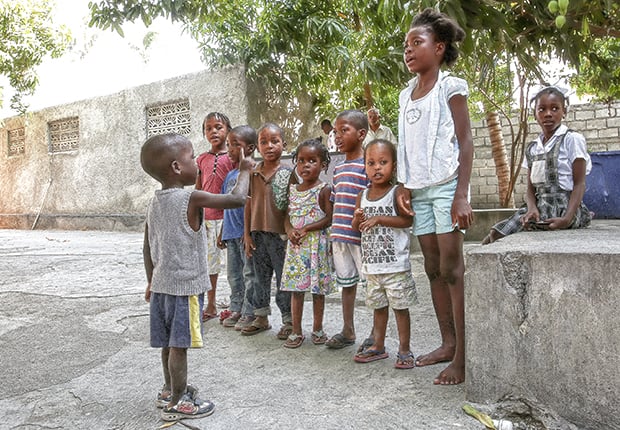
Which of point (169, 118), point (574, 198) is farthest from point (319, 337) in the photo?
point (169, 118)

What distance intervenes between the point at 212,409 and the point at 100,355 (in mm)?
1018

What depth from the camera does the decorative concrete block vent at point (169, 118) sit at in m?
8.79

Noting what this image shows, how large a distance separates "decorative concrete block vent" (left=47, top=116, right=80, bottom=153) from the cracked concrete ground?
7.63 m

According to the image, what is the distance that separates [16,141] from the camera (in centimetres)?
1230

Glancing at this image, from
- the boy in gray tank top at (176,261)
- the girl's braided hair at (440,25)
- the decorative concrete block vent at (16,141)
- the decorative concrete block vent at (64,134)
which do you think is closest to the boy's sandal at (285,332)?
the boy in gray tank top at (176,261)

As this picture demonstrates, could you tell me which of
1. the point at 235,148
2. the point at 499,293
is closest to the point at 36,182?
the point at 235,148

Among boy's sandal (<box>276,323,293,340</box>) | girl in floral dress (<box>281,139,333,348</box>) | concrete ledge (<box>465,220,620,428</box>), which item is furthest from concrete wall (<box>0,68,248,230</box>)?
concrete ledge (<box>465,220,620,428</box>)

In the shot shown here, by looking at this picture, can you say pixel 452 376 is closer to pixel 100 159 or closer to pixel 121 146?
pixel 121 146

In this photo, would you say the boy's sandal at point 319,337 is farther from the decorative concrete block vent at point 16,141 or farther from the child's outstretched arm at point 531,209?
the decorative concrete block vent at point 16,141

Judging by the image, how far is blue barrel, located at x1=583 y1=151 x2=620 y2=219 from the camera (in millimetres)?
4391

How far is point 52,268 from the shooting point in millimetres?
5246

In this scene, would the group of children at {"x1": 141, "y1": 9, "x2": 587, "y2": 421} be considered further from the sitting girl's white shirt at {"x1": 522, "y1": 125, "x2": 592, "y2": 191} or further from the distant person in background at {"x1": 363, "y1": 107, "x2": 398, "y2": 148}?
the distant person in background at {"x1": 363, "y1": 107, "x2": 398, "y2": 148}

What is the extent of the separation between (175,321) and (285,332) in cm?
106

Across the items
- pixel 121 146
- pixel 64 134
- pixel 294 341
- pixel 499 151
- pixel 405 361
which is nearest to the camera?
pixel 405 361
